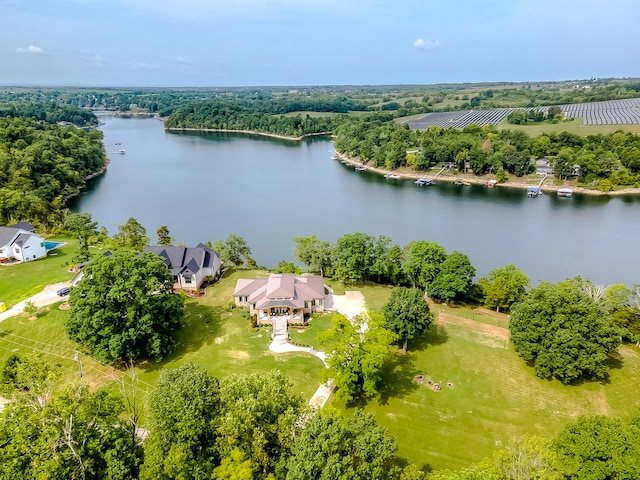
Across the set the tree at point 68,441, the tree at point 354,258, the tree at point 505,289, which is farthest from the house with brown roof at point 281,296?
the tree at point 68,441

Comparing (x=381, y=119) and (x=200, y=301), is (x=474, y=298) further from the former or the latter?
(x=381, y=119)

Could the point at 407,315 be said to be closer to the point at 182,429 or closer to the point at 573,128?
the point at 182,429

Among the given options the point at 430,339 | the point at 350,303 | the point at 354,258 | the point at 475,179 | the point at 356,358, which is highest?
the point at 475,179

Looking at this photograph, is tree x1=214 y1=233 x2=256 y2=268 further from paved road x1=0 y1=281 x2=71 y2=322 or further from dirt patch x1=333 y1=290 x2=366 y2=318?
paved road x1=0 y1=281 x2=71 y2=322

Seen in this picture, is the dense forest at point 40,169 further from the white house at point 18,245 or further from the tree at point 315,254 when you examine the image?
the tree at point 315,254

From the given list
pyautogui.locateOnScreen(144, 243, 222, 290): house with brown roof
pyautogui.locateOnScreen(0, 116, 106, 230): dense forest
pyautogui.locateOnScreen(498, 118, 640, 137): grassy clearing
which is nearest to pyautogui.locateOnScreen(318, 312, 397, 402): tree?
pyautogui.locateOnScreen(144, 243, 222, 290): house with brown roof

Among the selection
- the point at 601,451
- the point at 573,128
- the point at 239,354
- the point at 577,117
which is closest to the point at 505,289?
the point at 601,451

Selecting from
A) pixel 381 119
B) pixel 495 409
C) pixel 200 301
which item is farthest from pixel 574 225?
pixel 381 119
